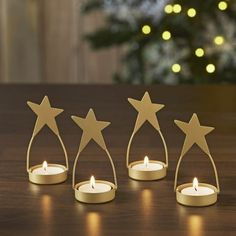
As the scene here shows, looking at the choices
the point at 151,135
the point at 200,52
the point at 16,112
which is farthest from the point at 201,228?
the point at 200,52

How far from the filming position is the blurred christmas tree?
276 centimetres

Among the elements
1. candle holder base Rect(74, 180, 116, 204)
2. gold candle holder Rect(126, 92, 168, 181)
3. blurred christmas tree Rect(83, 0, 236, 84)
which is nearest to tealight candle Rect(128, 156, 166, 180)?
gold candle holder Rect(126, 92, 168, 181)

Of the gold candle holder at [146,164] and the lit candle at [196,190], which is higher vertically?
the gold candle holder at [146,164]

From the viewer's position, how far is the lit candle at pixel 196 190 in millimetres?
1090

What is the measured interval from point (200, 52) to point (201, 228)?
188cm

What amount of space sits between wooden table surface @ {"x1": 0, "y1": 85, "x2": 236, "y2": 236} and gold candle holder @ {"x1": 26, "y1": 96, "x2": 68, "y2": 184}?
0.02m

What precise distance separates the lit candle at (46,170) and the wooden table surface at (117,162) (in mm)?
26

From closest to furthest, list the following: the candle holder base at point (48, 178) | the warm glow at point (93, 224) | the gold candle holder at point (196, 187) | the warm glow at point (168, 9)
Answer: the warm glow at point (93, 224), the gold candle holder at point (196, 187), the candle holder base at point (48, 178), the warm glow at point (168, 9)

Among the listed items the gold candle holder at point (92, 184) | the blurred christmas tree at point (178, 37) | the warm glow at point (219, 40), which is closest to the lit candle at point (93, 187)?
the gold candle holder at point (92, 184)

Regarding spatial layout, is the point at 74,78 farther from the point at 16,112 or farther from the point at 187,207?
the point at 187,207

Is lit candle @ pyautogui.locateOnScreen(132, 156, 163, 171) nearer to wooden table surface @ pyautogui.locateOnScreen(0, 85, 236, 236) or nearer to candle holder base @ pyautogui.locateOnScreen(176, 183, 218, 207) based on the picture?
wooden table surface @ pyautogui.locateOnScreen(0, 85, 236, 236)

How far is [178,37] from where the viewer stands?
2.82 m

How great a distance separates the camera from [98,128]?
3.67 ft

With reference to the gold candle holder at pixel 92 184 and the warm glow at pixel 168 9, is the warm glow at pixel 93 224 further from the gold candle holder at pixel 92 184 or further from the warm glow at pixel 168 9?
the warm glow at pixel 168 9
